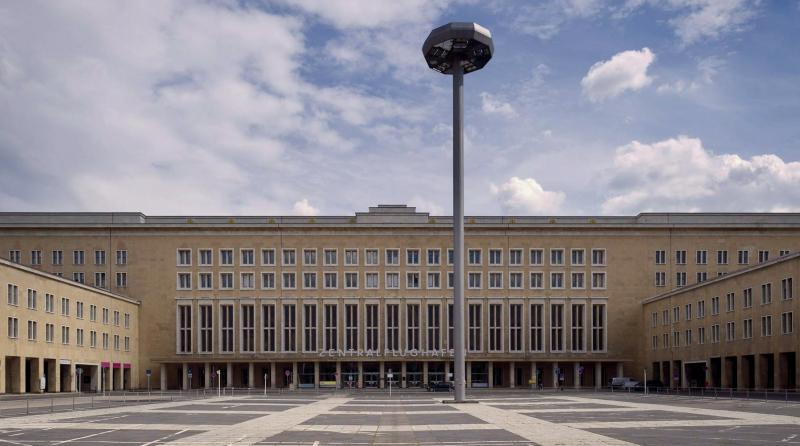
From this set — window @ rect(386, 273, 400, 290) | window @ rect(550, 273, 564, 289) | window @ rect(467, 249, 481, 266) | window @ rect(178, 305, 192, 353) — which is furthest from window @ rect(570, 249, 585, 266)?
window @ rect(178, 305, 192, 353)

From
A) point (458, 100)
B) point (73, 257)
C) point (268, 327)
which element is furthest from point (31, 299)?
point (458, 100)

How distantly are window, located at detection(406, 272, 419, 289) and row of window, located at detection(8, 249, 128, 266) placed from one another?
4033 centimetres

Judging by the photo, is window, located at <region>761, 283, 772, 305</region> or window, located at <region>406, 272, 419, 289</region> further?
window, located at <region>406, 272, 419, 289</region>

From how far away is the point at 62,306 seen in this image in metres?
Answer: 99.9

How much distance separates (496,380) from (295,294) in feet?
104

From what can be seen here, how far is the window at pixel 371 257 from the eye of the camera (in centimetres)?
12900

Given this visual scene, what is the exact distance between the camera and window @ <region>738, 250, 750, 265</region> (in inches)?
5012

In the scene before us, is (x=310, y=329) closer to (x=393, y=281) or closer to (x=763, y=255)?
(x=393, y=281)

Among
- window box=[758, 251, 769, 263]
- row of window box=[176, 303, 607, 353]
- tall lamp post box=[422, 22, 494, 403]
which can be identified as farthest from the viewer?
row of window box=[176, 303, 607, 353]

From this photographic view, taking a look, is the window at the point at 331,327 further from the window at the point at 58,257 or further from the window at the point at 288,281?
the window at the point at 58,257

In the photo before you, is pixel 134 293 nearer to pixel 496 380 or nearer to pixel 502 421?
pixel 496 380

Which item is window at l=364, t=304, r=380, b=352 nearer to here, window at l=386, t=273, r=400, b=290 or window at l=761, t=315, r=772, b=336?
window at l=386, t=273, r=400, b=290

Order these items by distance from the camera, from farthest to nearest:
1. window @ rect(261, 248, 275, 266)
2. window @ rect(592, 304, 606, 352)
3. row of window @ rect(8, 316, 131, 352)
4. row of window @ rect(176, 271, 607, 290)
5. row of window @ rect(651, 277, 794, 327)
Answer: window @ rect(261, 248, 275, 266)
row of window @ rect(176, 271, 607, 290)
window @ rect(592, 304, 606, 352)
row of window @ rect(8, 316, 131, 352)
row of window @ rect(651, 277, 794, 327)

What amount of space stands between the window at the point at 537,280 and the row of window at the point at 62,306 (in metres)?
57.1
